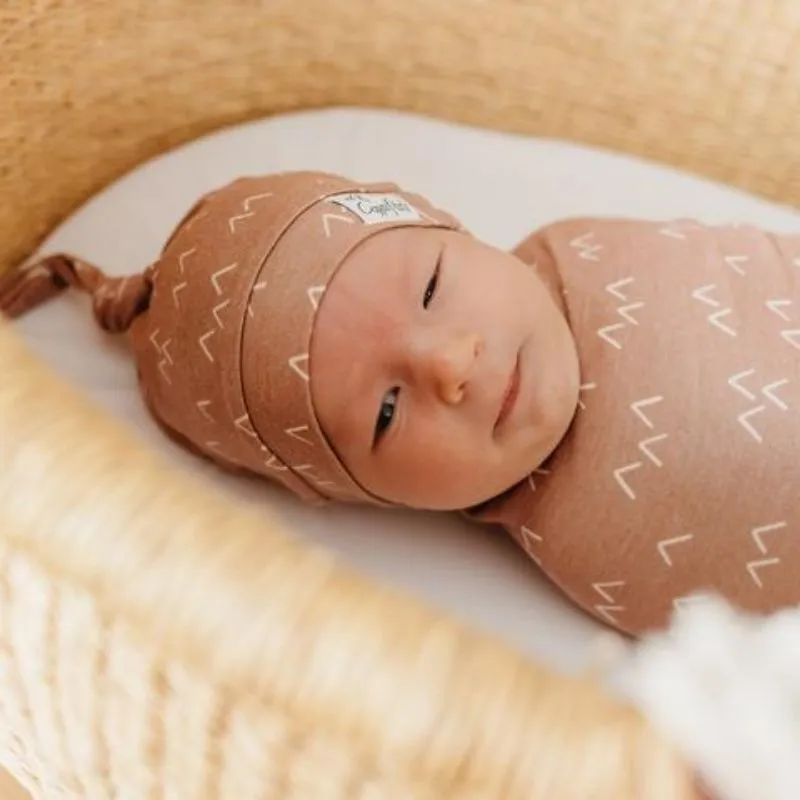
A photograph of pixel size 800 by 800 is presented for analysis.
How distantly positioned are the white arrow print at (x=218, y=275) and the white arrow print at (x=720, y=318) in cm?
31

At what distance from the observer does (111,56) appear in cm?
103

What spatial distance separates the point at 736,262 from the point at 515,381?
0.19 metres

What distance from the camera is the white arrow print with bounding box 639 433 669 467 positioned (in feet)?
2.52

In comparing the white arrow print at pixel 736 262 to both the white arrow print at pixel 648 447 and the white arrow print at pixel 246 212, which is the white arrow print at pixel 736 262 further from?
the white arrow print at pixel 246 212

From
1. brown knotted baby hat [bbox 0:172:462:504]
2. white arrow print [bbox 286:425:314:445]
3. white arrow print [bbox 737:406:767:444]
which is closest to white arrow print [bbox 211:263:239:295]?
brown knotted baby hat [bbox 0:172:462:504]

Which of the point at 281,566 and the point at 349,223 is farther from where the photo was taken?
the point at 349,223

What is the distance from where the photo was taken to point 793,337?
30.8 inches

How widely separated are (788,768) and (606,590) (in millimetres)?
450

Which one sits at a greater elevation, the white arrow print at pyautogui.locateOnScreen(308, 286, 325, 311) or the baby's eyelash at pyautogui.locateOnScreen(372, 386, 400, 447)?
the white arrow print at pyautogui.locateOnScreen(308, 286, 325, 311)

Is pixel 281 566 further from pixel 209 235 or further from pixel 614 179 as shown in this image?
pixel 614 179

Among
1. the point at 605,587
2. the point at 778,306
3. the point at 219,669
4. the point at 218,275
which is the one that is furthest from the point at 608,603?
the point at 219,669

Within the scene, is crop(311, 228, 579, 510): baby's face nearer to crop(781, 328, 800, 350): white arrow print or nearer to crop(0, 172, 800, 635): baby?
crop(0, 172, 800, 635): baby

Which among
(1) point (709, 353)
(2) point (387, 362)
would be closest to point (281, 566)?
(2) point (387, 362)

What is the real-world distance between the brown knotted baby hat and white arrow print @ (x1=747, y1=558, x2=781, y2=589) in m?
0.25
